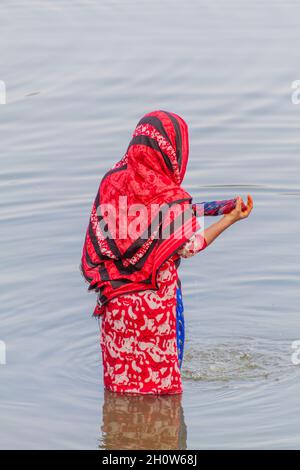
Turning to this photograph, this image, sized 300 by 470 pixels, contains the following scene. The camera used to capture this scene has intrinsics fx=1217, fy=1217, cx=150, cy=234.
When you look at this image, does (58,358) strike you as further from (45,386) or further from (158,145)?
(158,145)

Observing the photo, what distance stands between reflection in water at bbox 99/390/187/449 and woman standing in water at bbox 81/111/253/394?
4.1 inches

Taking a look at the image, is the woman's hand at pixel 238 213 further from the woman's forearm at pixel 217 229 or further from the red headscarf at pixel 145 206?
the red headscarf at pixel 145 206

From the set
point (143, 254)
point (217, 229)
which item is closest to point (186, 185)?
point (143, 254)

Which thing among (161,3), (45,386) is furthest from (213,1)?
(45,386)

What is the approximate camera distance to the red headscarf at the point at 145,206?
665 centimetres

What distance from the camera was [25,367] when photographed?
8.06 m

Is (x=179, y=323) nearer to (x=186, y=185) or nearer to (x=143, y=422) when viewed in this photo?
(x=143, y=422)

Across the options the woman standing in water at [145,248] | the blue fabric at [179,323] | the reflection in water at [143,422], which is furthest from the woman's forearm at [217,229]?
the reflection in water at [143,422]

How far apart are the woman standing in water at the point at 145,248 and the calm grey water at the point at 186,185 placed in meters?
0.30

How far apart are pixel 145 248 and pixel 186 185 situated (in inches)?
195

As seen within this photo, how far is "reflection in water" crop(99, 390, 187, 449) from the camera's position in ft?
23.0

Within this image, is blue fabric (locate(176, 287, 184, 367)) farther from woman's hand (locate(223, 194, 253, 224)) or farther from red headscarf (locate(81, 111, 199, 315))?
woman's hand (locate(223, 194, 253, 224))

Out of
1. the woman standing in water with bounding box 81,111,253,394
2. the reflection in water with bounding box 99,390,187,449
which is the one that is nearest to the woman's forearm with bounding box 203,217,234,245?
the woman standing in water with bounding box 81,111,253,394
